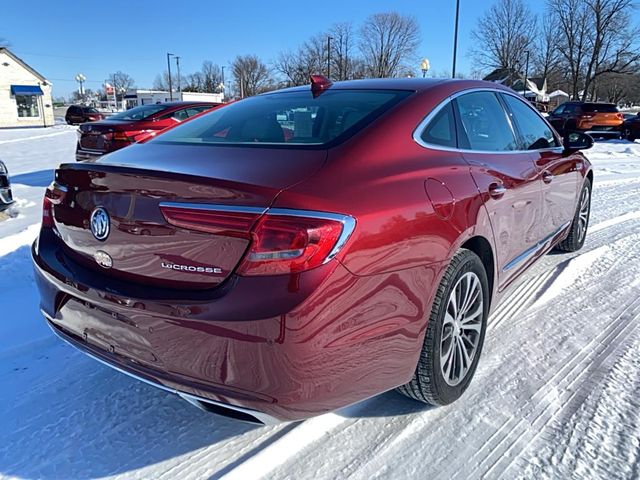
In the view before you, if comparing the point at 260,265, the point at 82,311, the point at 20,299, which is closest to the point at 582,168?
the point at 260,265

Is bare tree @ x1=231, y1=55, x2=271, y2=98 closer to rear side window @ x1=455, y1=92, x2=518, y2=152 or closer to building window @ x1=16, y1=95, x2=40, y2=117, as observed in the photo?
building window @ x1=16, y1=95, x2=40, y2=117

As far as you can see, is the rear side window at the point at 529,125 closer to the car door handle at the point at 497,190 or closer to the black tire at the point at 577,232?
the car door handle at the point at 497,190

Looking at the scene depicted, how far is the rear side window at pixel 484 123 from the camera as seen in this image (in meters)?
2.83

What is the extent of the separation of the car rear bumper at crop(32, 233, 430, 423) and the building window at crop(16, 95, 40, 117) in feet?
147

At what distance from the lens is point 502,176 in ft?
9.45

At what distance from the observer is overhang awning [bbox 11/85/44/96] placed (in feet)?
128

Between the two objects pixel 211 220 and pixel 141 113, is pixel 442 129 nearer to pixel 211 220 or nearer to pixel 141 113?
pixel 211 220

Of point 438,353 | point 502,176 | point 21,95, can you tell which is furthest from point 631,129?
point 21,95

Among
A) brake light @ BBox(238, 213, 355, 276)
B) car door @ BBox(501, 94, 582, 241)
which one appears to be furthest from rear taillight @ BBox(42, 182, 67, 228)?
car door @ BBox(501, 94, 582, 241)

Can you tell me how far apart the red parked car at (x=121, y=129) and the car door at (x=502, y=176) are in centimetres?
551

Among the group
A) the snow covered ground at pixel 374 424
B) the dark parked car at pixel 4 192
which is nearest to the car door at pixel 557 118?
the snow covered ground at pixel 374 424

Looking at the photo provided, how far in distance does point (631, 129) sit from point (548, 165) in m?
22.2

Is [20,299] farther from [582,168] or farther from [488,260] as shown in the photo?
[582,168]

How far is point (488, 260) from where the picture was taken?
2795mm
